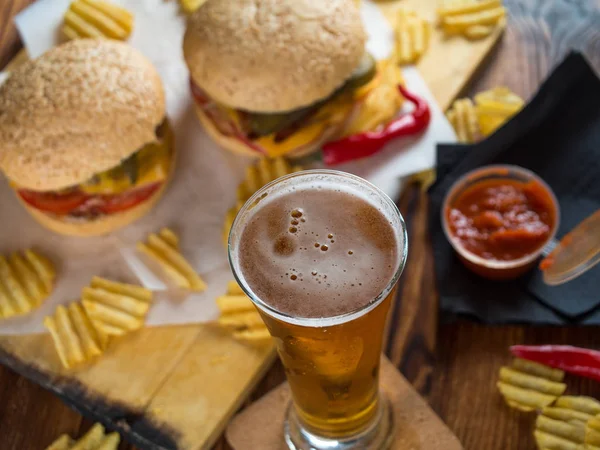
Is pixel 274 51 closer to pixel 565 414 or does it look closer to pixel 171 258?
pixel 171 258

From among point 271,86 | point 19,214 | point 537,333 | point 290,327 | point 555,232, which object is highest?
point 290,327

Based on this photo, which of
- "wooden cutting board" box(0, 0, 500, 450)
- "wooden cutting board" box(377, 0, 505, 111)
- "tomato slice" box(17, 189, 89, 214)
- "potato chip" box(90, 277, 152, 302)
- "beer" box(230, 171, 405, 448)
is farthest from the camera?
"wooden cutting board" box(377, 0, 505, 111)

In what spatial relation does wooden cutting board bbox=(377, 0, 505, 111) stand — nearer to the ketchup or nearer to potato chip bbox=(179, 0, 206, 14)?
the ketchup

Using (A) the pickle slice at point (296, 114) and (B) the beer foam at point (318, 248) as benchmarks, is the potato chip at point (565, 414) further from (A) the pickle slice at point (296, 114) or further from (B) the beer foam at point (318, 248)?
(A) the pickle slice at point (296, 114)

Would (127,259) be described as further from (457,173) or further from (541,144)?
(541,144)

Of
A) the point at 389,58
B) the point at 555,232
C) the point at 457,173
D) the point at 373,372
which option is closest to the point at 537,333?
the point at 555,232

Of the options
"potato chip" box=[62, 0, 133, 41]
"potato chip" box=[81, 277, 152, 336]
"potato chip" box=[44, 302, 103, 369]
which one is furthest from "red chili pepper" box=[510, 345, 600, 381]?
"potato chip" box=[62, 0, 133, 41]
